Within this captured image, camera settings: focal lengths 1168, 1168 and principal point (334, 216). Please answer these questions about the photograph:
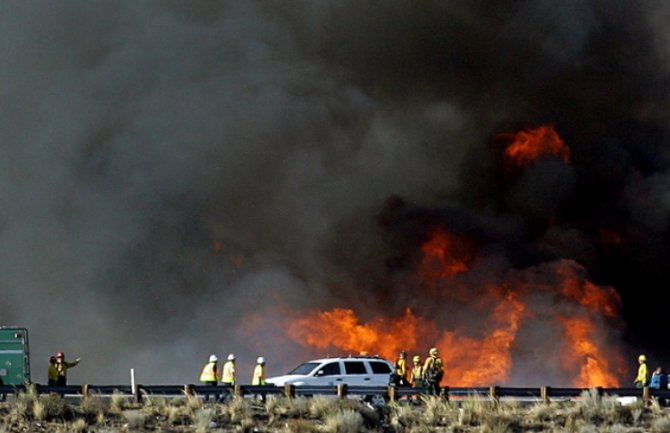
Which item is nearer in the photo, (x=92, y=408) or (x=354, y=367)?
(x=92, y=408)

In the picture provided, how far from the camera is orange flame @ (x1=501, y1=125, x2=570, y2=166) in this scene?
206 ft

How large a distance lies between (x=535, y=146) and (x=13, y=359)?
34.6 metres

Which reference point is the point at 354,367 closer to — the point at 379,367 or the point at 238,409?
the point at 379,367

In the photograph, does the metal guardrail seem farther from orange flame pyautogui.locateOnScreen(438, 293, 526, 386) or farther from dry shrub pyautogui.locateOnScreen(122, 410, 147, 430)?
orange flame pyautogui.locateOnScreen(438, 293, 526, 386)

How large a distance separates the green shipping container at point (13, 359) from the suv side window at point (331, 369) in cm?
924

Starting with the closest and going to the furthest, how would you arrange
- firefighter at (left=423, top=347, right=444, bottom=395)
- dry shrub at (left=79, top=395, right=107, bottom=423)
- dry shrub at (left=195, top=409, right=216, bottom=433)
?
dry shrub at (left=195, top=409, right=216, bottom=433), dry shrub at (left=79, top=395, right=107, bottom=423), firefighter at (left=423, top=347, right=444, bottom=395)

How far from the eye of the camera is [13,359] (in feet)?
120

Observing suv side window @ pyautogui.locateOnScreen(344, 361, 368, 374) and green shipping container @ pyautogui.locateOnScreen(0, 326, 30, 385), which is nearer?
green shipping container @ pyautogui.locateOnScreen(0, 326, 30, 385)

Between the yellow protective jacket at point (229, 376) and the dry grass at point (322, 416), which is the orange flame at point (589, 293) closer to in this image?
the dry grass at point (322, 416)

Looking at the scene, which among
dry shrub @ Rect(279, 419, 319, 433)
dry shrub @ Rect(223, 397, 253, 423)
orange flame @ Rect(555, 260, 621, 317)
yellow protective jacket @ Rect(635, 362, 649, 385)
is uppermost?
orange flame @ Rect(555, 260, 621, 317)

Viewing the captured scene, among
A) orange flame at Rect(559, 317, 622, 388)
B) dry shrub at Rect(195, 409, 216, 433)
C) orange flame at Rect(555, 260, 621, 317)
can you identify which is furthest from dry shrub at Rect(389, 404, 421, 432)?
orange flame at Rect(555, 260, 621, 317)

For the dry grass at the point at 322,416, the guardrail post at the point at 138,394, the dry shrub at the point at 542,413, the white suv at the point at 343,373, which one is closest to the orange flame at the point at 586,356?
the white suv at the point at 343,373

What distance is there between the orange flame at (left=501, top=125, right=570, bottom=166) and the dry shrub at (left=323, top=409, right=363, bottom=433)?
35792 millimetres

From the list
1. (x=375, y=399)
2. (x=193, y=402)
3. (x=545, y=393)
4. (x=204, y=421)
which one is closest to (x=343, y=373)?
(x=375, y=399)
